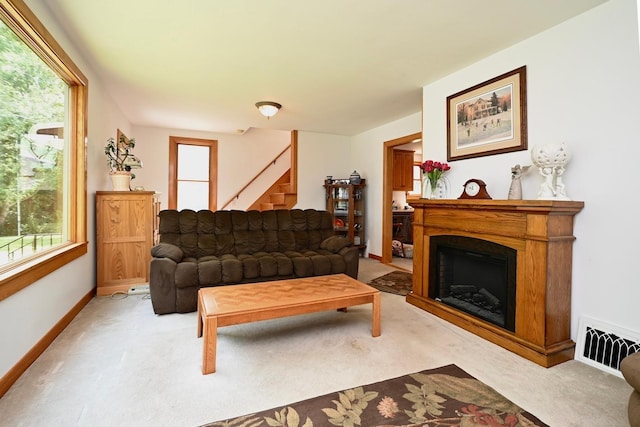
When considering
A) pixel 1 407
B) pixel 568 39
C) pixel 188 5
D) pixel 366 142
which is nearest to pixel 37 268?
pixel 1 407

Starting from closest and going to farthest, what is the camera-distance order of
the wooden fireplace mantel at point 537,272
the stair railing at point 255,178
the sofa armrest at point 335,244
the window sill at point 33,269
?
the window sill at point 33,269 → the wooden fireplace mantel at point 537,272 → the sofa armrest at point 335,244 → the stair railing at point 255,178

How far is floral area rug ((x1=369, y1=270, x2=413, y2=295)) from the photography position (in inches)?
147

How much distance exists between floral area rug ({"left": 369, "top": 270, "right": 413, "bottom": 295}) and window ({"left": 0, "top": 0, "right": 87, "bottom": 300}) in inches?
127

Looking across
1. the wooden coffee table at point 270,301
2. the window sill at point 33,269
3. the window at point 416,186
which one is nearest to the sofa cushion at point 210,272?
the wooden coffee table at point 270,301

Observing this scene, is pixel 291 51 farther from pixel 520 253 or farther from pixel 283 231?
pixel 520 253

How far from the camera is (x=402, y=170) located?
6078 mm

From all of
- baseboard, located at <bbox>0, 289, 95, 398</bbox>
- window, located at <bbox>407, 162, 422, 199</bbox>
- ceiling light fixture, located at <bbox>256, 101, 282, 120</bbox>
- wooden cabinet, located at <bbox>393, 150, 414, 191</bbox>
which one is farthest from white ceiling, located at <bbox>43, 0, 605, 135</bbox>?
window, located at <bbox>407, 162, 422, 199</bbox>

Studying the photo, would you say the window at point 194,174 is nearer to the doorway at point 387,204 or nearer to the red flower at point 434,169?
the doorway at point 387,204

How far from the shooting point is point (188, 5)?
2.11 metres

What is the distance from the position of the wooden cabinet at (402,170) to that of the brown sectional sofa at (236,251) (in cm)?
239

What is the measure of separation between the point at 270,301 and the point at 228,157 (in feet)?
16.1

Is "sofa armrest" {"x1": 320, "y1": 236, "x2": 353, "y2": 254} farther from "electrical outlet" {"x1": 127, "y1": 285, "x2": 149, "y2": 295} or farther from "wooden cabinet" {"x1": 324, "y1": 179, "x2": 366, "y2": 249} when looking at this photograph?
"electrical outlet" {"x1": 127, "y1": 285, "x2": 149, "y2": 295}

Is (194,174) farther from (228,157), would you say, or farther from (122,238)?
(122,238)

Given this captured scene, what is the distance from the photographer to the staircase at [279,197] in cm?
590
